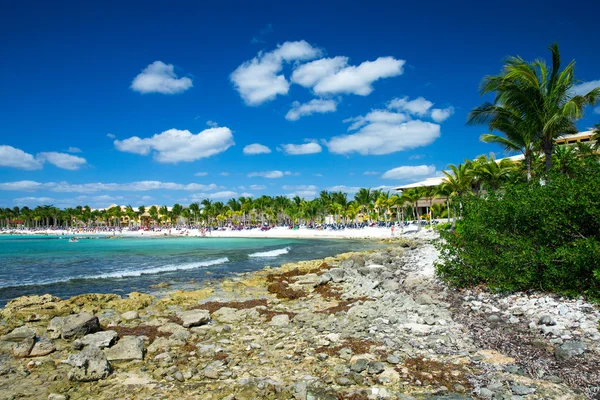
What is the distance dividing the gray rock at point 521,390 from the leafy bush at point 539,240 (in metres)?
4.14

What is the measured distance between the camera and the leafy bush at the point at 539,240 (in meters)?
9.20

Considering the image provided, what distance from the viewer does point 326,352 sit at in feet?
26.6

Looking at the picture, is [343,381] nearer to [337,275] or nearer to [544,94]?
[337,275]

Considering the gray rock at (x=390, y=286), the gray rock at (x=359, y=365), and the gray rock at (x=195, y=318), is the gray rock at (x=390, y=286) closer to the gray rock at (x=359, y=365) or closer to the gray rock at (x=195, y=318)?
the gray rock at (x=195, y=318)

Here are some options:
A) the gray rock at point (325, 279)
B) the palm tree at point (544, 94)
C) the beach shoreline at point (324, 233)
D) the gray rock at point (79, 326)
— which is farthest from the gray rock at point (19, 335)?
the beach shoreline at point (324, 233)

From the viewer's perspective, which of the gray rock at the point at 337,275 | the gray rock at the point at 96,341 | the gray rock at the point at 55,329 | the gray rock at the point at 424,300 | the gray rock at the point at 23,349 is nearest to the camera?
the gray rock at the point at 23,349

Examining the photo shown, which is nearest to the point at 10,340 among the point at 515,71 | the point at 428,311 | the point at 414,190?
the point at 428,311

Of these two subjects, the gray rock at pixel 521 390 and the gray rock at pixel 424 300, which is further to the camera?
the gray rock at pixel 424 300

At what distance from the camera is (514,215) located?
11.3m

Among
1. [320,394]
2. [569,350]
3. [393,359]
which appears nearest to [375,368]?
[393,359]

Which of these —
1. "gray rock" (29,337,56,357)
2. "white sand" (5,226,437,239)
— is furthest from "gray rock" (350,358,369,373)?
"white sand" (5,226,437,239)

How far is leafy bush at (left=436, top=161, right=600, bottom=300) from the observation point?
920cm

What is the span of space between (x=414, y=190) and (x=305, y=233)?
121 ft

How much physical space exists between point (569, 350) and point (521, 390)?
5.95 ft
